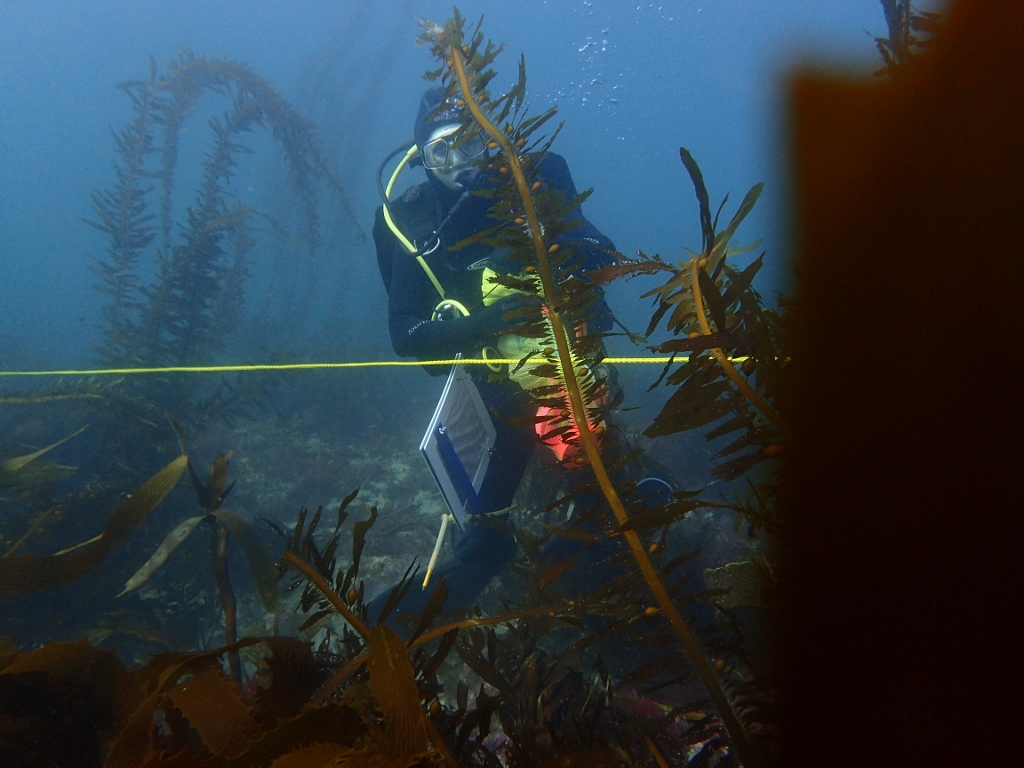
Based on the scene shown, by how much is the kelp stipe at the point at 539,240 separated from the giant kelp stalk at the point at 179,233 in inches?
278

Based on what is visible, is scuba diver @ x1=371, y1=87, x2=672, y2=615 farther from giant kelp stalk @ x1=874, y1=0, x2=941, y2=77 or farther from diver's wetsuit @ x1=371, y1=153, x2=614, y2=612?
giant kelp stalk @ x1=874, y1=0, x2=941, y2=77

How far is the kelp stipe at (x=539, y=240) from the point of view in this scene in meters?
1.00

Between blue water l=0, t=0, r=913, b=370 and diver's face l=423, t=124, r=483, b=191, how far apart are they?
22473 millimetres

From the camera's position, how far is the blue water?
4050 centimetres

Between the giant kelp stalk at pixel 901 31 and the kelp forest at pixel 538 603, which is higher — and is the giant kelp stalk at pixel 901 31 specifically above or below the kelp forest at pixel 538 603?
above

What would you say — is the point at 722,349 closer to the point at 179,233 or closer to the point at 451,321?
the point at 451,321

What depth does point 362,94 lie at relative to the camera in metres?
39.0

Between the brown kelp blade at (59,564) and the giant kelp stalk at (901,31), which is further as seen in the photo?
the brown kelp blade at (59,564)

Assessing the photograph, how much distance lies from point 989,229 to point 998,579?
0.59 m

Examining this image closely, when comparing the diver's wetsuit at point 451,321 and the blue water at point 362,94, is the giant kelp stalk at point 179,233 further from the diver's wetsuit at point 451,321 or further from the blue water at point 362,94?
the blue water at point 362,94

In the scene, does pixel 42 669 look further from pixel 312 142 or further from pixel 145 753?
pixel 312 142

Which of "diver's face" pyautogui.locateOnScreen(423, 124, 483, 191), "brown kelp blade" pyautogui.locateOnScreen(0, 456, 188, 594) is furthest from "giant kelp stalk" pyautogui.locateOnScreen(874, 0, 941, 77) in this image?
"brown kelp blade" pyautogui.locateOnScreen(0, 456, 188, 594)

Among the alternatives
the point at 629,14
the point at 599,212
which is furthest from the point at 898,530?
the point at 599,212

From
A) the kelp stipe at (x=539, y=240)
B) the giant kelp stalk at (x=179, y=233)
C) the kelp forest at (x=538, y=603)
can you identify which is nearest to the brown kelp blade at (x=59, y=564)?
the kelp forest at (x=538, y=603)
